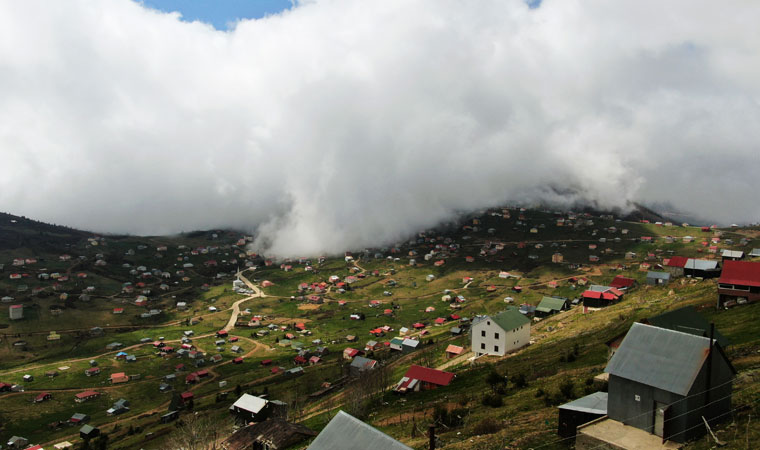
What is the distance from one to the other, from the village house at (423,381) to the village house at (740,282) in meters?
36.7

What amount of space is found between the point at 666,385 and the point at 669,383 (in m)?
0.20

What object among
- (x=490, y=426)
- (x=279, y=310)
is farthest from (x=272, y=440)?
(x=279, y=310)

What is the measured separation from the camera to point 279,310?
19050 centimetres

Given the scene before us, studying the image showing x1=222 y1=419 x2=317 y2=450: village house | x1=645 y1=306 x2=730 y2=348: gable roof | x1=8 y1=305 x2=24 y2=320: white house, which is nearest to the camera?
x1=645 y1=306 x2=730 y2=348: gable roof

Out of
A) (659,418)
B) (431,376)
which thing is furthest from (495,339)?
(659,418)

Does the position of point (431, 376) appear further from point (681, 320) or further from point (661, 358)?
point (661, 358)

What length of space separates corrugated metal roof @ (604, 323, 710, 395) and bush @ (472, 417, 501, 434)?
10.8 metres

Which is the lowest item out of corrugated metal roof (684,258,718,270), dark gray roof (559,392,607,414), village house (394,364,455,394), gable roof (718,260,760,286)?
village house (394,364,455,394)

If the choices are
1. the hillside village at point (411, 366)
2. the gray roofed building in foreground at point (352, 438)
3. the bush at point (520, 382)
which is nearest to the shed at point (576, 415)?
the hillside village at point (411, 366)

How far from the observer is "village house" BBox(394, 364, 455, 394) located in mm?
64281

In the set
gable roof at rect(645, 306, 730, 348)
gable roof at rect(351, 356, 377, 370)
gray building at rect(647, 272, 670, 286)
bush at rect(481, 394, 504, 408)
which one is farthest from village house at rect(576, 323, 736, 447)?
gray building at rect(647, 272, 670, 286)

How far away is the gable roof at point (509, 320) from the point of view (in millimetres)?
75125

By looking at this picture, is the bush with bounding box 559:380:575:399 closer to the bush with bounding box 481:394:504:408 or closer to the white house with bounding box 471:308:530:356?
the bush with bounding box 481:394:504:408

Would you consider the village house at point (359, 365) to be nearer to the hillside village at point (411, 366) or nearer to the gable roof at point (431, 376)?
the hillside village at point (411, 366)
